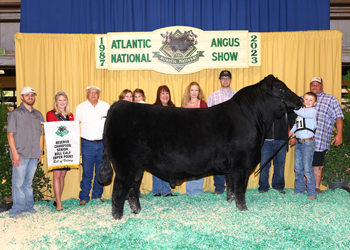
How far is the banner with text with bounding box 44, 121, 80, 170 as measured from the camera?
4.03m

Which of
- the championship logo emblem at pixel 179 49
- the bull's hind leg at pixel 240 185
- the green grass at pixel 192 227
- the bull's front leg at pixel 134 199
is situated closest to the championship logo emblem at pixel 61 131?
the green grass at pixel 192 227

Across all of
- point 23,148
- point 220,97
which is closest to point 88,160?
point 23,148

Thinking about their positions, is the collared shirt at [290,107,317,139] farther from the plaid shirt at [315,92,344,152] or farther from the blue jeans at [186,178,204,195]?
the blue jeans at [186,178,204,195]

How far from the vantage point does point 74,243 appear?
2.65 metres

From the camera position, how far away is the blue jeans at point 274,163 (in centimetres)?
474

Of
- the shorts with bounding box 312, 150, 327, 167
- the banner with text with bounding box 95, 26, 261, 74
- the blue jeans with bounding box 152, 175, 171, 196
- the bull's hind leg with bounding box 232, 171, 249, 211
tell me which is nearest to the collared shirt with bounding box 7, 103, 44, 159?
the banner with text with bounding box 95, 26, 261, 74

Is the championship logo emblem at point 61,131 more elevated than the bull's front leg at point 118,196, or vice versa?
the championship logo emblem at point 61,131

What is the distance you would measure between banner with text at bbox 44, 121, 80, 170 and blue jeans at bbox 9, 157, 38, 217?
0.86 ft

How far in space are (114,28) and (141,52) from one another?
0.73 metres

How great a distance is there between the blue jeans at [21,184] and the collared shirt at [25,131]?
4.9 inches

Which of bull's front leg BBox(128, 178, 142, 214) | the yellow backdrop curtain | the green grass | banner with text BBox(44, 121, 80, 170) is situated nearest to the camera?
the green grass

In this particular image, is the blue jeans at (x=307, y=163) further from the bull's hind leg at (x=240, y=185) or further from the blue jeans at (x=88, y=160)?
the blue jeans at (x=88, y=160)

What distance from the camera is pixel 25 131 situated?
383cm

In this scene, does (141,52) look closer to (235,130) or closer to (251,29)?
(251,29)
